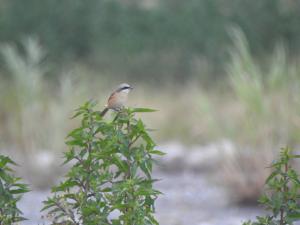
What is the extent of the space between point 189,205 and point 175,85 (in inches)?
354

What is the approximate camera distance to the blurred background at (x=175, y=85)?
895 cm

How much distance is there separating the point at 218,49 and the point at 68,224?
16.8 m

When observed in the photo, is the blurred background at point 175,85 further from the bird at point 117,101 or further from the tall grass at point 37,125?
the bird at point 117,101

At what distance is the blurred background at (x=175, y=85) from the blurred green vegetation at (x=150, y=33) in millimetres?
31

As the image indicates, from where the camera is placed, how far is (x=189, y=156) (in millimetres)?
12414

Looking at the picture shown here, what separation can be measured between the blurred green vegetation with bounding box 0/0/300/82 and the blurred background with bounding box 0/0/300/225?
31 millimetres

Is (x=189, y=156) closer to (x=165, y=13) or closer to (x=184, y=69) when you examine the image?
(x=184, y=69)

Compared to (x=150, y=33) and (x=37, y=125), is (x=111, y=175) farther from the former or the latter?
(x=150, y=33)

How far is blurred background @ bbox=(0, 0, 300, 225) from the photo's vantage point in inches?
352

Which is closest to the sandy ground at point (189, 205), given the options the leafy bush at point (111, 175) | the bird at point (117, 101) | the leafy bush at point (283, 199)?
the bird at point (117, 101)

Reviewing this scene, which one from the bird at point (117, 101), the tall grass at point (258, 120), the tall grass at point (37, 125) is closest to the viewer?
the bird at point (117, 101)

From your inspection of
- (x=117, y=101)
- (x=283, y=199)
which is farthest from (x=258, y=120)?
(x=283, y=199)

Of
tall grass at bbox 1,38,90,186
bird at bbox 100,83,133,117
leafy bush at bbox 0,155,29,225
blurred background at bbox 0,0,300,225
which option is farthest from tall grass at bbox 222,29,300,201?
leafy bush at bbox 0,155,29,225

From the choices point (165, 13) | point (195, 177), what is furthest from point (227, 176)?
point (165, 13)
